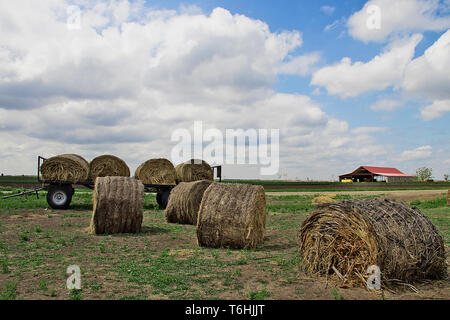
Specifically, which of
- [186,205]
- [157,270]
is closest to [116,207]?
[186,205]

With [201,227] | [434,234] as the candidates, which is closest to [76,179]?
[201,227]

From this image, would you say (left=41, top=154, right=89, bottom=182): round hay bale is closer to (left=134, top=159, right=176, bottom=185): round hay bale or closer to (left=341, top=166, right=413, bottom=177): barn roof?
(left=134, top=159, right=176, bottom=185): round hay bale

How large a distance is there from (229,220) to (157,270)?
9.59 feet

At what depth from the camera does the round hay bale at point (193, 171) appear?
76.5 feet

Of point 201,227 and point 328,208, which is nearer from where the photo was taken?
point 328,208

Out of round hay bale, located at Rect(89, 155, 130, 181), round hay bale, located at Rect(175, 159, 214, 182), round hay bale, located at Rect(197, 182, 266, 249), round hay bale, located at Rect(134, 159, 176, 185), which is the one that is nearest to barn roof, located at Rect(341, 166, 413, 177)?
round hay bale, located at Rect(175, 159, 214, 182)

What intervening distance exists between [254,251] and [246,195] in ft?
5.20

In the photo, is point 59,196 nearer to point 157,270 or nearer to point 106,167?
point 106,167

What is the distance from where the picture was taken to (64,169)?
67.3 feet

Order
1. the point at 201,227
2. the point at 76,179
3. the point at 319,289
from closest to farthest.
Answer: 1. the point at 319,289
2. the point at 201,227
3. the point at 76,179

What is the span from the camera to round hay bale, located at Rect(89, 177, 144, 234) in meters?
12.1

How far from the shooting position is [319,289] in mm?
6438
